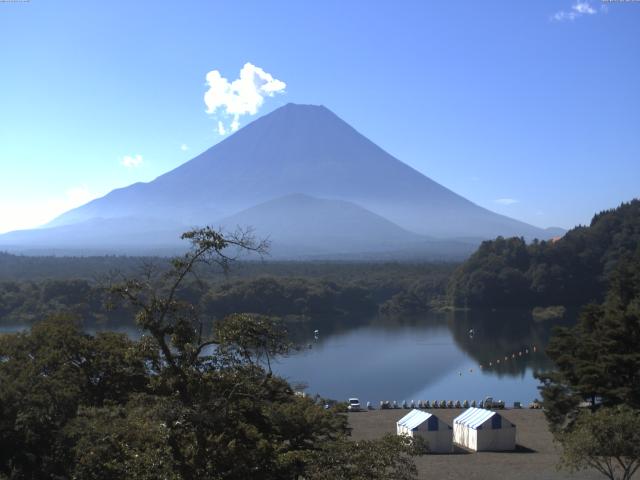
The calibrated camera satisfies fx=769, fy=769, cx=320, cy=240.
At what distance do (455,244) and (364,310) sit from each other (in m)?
115

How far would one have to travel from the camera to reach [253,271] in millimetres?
60688

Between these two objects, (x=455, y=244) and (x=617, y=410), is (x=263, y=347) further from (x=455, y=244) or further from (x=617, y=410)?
(x=455, y=244)

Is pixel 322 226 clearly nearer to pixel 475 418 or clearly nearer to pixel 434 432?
pixel 475 418

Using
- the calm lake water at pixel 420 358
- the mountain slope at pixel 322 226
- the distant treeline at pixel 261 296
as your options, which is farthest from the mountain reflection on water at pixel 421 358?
the mountain slope at pixel 322 226

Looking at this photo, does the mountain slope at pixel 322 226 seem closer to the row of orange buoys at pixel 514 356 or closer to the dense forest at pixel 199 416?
the row of orange buoys at pixel 514 356

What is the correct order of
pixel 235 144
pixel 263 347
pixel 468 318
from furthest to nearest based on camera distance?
pixel 235 144
pixel 468 318
pixel 263 347

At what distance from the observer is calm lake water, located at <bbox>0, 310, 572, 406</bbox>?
23844mm

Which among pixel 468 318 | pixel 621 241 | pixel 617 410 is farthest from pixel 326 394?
pixel 621 241

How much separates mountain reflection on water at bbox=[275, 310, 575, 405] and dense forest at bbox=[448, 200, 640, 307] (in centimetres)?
385

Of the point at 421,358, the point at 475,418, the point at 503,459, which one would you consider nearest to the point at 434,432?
the point at 475,418

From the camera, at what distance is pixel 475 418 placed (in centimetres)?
1427

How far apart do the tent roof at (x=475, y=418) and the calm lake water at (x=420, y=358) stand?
4.17 m

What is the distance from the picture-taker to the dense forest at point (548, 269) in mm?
46562

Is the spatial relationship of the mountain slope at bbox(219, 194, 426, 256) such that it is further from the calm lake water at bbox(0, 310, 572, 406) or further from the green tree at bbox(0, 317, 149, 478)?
the green tree at bbox(0, 317, 149, 478)
